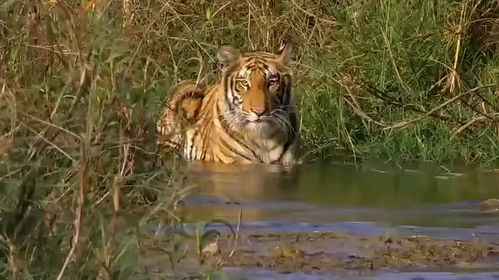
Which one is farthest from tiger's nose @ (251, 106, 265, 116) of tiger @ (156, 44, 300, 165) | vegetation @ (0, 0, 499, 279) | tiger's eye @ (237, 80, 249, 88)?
vegetation @ (0, 0, 499, 279)

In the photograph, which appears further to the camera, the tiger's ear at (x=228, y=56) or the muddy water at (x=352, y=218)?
the tiger's ear at (x=228, y=56)

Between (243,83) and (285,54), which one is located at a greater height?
(285,54)

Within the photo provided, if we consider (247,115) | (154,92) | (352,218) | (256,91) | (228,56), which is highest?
(228,56)

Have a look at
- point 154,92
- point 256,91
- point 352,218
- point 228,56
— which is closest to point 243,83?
point 256,91

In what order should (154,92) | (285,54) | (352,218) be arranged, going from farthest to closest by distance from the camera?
(285,54)
(352,218)
(154,92)

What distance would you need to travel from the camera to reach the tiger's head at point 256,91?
11336 mm

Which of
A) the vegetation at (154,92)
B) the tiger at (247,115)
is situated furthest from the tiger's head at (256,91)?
the vegetation at (154,92)

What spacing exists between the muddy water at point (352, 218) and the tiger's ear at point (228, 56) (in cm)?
96

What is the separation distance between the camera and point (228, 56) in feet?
38.9

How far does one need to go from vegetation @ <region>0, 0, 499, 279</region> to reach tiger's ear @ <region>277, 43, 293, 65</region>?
290 millimetres

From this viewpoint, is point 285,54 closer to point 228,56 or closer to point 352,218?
point 228,56

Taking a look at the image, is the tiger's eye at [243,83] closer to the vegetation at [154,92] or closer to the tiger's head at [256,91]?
the tiger's head at [256,91]

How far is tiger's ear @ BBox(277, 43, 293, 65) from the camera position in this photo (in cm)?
1177

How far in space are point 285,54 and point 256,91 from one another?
1.71 feet
